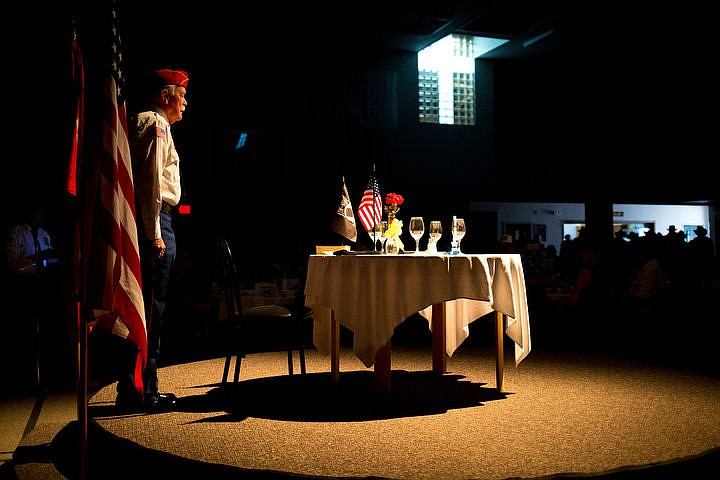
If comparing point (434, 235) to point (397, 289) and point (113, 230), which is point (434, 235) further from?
point (113, 230)

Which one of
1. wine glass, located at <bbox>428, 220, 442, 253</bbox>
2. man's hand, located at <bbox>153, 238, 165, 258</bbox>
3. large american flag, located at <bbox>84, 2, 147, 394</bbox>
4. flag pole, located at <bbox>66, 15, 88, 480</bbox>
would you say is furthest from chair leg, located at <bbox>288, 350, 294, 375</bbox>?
flag pole, located at <bbox>66, 15, 88, 480</bbox>

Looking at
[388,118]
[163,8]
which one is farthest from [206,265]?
[388,118]

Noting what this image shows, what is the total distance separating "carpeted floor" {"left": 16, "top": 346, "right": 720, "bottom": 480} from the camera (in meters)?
2.47

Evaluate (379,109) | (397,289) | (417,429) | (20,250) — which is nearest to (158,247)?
(397,289)

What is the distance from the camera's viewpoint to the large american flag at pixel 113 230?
2455 millimetres

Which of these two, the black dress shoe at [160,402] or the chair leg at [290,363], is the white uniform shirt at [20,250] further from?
the black dress shoe at [160,402]

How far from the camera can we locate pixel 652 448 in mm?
2666

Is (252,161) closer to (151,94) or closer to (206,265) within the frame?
(206,265)

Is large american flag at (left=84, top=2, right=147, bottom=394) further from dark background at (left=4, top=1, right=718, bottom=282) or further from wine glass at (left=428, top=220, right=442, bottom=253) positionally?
dark background at (left=4, top=1, right=718, bottom=282)

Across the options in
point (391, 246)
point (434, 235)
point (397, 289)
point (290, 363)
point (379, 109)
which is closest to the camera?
point (397, 289)

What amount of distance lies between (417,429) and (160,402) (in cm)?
146

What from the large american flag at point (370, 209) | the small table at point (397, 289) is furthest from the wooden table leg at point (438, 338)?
the large american flag at point (370, 209)

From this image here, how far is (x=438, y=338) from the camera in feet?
14.3

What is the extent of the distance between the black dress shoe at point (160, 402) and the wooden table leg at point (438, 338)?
5.68ft
